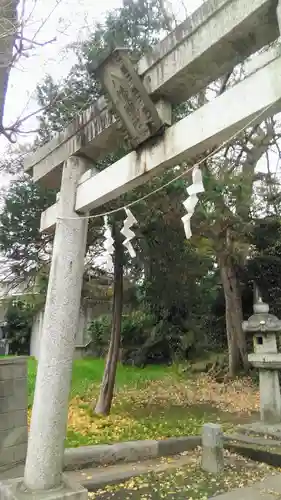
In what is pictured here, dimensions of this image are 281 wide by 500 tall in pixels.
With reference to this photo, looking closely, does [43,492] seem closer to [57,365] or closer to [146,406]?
[57,365]

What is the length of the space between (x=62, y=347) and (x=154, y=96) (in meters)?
2.35

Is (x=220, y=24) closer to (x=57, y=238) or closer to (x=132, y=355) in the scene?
(x=57, y=238)

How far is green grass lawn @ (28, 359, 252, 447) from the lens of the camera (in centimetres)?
678

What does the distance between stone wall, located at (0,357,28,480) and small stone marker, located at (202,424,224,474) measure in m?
2.38

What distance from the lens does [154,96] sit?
3332 millimetres

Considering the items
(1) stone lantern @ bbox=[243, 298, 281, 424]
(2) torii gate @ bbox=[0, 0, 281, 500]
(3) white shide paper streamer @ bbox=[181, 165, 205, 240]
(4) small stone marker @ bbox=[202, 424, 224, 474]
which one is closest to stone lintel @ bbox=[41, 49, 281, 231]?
(2) torii gate @ bbox=[0, 0, 281, 500]

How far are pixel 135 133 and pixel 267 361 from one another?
18.0ft

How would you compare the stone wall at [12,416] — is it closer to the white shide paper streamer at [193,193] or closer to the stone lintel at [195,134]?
the stone lintel at [195,134]

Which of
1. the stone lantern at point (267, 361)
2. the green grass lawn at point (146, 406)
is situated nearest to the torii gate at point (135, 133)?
the green grass lawn at point (146, 406)

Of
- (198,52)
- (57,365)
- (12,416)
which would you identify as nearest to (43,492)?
(57,365)

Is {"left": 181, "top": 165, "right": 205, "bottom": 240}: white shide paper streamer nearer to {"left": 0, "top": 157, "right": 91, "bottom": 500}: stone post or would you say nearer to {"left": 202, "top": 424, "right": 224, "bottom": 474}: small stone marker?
{"left": 0, "top": 157, "right": 91, "bottom": 500}: stone post

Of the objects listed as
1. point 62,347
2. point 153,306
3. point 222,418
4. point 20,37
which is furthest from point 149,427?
point 153,306

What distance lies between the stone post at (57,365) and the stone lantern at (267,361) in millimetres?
4755

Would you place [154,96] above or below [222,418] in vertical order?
above
